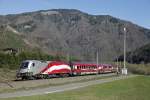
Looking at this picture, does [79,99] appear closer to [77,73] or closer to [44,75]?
[44,75]

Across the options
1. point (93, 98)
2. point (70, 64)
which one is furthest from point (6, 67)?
point (93, 98)

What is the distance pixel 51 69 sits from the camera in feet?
230

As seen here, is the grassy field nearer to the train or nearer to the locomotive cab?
the locomotive cab

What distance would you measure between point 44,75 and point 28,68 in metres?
5.29

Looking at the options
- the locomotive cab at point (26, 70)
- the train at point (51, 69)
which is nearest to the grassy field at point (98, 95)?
the locomotive cab at point (26, 70)

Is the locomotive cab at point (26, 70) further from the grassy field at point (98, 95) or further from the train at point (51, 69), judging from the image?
the grassy field at point (98, 95)

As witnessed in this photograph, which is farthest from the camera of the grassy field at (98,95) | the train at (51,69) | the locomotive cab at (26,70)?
the train at (51,69)

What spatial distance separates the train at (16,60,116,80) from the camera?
62.2 meters

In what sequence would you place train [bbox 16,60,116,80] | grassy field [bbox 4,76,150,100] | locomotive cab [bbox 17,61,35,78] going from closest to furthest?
grassy field [bbox 4,76,150,100], locomotive cab [bbox 17,61,35,78], train [bbox 16,60,116,80]

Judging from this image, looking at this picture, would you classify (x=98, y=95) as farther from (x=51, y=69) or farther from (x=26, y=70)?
(x=51, y=69)

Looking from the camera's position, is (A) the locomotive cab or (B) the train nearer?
(A) the locomotive cab

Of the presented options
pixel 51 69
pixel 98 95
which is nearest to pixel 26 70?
pixel 51 69

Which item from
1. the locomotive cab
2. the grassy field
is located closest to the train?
the locomotive cab

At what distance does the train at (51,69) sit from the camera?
6225cm
